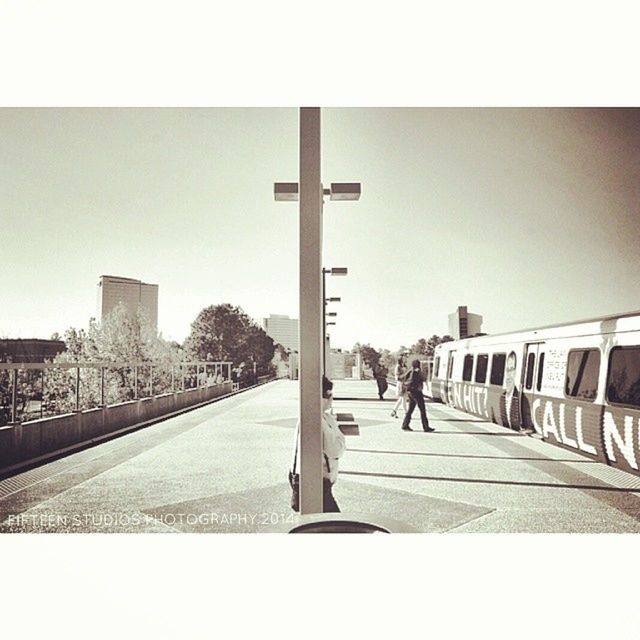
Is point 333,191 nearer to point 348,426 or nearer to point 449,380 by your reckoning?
point 348,426

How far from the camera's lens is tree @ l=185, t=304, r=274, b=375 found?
34094mm

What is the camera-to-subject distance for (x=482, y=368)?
10953mm

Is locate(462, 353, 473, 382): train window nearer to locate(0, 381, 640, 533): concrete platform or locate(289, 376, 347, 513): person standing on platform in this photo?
locate(0, 381, 640, 533): concrete platform

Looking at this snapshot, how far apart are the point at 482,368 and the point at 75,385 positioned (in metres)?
7.13

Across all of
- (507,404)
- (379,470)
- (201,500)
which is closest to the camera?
(201,500)

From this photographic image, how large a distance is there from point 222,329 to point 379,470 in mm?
29483

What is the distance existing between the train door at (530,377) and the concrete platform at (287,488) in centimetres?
74

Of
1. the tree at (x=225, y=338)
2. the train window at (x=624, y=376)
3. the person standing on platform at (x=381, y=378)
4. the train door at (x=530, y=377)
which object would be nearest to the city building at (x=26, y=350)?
the tree at (x=225, y=338)

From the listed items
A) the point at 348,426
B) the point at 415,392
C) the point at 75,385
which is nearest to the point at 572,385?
the point at 415,392

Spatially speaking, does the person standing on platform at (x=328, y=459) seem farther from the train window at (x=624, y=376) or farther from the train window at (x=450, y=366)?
the train window at (x=450, y=366)

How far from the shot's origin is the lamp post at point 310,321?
9.65 ft

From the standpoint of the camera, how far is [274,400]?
1452 cm
